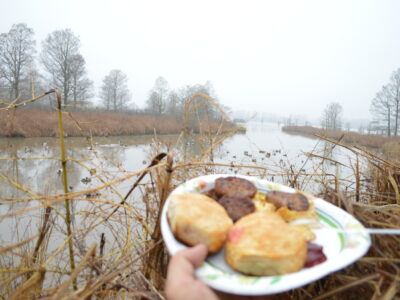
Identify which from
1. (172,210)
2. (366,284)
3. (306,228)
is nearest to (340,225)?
(306,228)

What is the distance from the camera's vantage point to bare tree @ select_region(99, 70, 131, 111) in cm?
2675

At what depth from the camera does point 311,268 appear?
0.42 meters

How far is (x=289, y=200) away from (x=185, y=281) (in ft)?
1.18

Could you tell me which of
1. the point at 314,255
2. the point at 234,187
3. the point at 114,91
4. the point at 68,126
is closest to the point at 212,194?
the point at 234,187

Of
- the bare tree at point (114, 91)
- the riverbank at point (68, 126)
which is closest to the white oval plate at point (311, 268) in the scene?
the riverbank at point (68, 126)

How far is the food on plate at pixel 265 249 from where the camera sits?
422mm

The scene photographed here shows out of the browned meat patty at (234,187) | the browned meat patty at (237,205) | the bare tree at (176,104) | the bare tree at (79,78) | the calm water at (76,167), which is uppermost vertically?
the bare tree at (79,78)

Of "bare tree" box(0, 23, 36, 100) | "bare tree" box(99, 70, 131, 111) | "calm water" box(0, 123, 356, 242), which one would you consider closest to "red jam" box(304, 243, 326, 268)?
"calm water" box(0, 123, 356, 242)

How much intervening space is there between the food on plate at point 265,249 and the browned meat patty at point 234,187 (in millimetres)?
146

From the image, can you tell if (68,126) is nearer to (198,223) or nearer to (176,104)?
(176,104)

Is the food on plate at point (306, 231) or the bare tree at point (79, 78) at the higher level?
the bare tree at point (79, 78)

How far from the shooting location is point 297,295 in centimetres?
72

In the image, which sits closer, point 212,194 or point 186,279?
point 186,279

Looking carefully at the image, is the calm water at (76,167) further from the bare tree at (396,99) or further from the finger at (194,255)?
the bare tree at (396,99)
